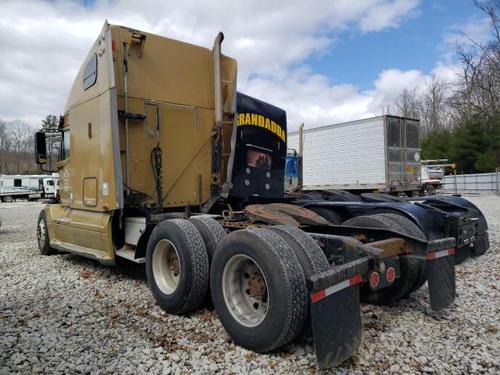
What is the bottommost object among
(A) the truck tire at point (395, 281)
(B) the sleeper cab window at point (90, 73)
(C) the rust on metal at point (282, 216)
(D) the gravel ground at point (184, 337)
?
(D) the gravel ground at point (184, 337)

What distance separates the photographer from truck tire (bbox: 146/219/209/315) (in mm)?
4293

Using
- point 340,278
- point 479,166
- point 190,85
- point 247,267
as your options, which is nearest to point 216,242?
point 247,267

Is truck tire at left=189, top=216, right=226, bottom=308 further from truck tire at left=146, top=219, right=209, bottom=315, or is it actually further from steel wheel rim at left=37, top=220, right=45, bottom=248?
steel wheel rim at left=37, top=220, right=45, bottom=248

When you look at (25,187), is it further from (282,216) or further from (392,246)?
(392,246)

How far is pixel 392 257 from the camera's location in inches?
150

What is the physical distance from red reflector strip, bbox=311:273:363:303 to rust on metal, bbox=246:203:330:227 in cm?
132

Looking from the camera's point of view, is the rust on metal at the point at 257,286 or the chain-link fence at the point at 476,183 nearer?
the rust on metal at the point at 257,286

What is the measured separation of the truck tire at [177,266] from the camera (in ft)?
14.1

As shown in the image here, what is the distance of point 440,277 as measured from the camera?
12.9ft

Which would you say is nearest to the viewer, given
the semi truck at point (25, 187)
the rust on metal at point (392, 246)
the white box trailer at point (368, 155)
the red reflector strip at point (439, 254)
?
the rust on metal at point (392, 246)

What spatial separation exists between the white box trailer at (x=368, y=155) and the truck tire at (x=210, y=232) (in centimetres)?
1383

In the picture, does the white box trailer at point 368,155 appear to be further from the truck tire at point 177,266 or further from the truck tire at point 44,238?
the truck tire at point 177,266

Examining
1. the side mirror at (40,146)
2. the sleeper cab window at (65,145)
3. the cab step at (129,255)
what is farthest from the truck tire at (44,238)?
the cab step at (129,255)

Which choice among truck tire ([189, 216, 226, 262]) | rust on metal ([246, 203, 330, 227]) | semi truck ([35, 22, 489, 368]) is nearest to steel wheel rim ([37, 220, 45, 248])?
semi truck ([35, 22, 489, 368])
